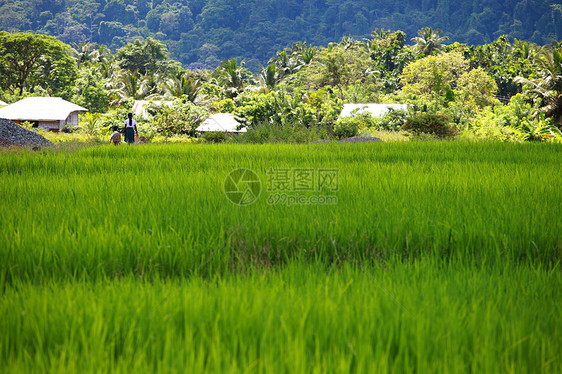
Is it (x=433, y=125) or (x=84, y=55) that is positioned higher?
(x=84, y=55)

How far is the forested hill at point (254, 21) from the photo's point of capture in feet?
522

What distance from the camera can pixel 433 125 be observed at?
16.4m

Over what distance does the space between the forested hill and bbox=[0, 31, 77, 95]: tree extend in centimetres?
12109

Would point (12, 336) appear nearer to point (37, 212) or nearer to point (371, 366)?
point (371, 366)

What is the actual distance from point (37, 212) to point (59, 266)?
37.9 inches

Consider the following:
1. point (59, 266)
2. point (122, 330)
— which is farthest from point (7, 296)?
point (122, 330)

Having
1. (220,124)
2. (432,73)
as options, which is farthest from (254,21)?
(220,124)

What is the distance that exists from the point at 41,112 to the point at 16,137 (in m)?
22.8

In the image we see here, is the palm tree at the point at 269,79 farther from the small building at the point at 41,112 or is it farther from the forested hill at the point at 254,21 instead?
the forested hill at the point at 254,21

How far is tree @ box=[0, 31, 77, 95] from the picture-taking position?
35938 millimetres

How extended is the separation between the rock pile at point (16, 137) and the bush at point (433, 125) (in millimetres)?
13360

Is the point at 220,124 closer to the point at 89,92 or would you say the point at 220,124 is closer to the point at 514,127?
the point at 514,127

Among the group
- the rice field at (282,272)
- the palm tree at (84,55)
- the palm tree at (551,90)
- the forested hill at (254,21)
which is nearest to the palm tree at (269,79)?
the palm tree at (84,55)

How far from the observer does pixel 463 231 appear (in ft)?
8.21
